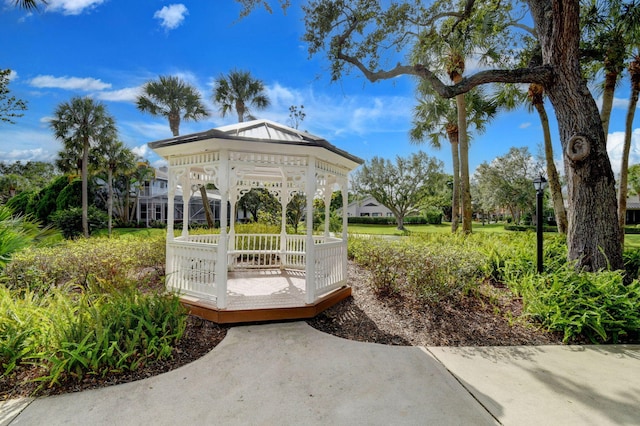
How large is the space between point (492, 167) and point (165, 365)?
35.6m

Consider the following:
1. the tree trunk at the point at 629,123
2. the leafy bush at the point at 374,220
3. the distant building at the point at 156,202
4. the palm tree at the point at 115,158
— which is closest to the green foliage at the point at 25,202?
the palm tree at the point at 115,158

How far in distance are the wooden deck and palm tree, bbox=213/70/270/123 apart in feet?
50.5

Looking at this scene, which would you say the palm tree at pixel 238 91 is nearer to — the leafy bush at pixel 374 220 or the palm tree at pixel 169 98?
the palm tree at pixel 169 98

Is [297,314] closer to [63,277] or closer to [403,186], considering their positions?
[63,277]

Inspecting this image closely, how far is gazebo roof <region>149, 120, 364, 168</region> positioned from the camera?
4.53 meters

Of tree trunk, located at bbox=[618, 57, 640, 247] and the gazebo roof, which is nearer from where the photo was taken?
the gazebo roof

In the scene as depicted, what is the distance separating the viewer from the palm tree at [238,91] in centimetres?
1855

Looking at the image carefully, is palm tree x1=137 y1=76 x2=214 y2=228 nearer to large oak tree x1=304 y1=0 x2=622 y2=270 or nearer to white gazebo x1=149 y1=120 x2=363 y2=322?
white gazebo x1=149 y1=120 x2=363 y2=322

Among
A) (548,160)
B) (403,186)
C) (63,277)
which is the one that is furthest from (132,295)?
(403,186)

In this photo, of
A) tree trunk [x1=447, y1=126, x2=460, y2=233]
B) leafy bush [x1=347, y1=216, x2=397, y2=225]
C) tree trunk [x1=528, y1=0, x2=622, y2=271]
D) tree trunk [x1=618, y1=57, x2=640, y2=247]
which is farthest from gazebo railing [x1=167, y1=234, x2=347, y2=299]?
leafy bush [x1=347, y1=216, x2=397, y2=225]

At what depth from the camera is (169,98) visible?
54.4 feet

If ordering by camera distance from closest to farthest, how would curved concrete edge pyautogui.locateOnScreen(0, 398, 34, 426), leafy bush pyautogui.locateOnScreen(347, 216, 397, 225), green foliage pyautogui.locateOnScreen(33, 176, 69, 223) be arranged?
curved concrete edge pyautogui.locateOnScreen(0, 398, 34, 426) → green foliage pyautogui.locateOnScreen(33, 176, 69, 223) → leafy bush pyautogui.locateOnScreen(347, 216, 397, 225)

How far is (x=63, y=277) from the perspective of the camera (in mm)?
5711

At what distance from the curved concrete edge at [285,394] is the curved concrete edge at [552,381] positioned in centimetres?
25
